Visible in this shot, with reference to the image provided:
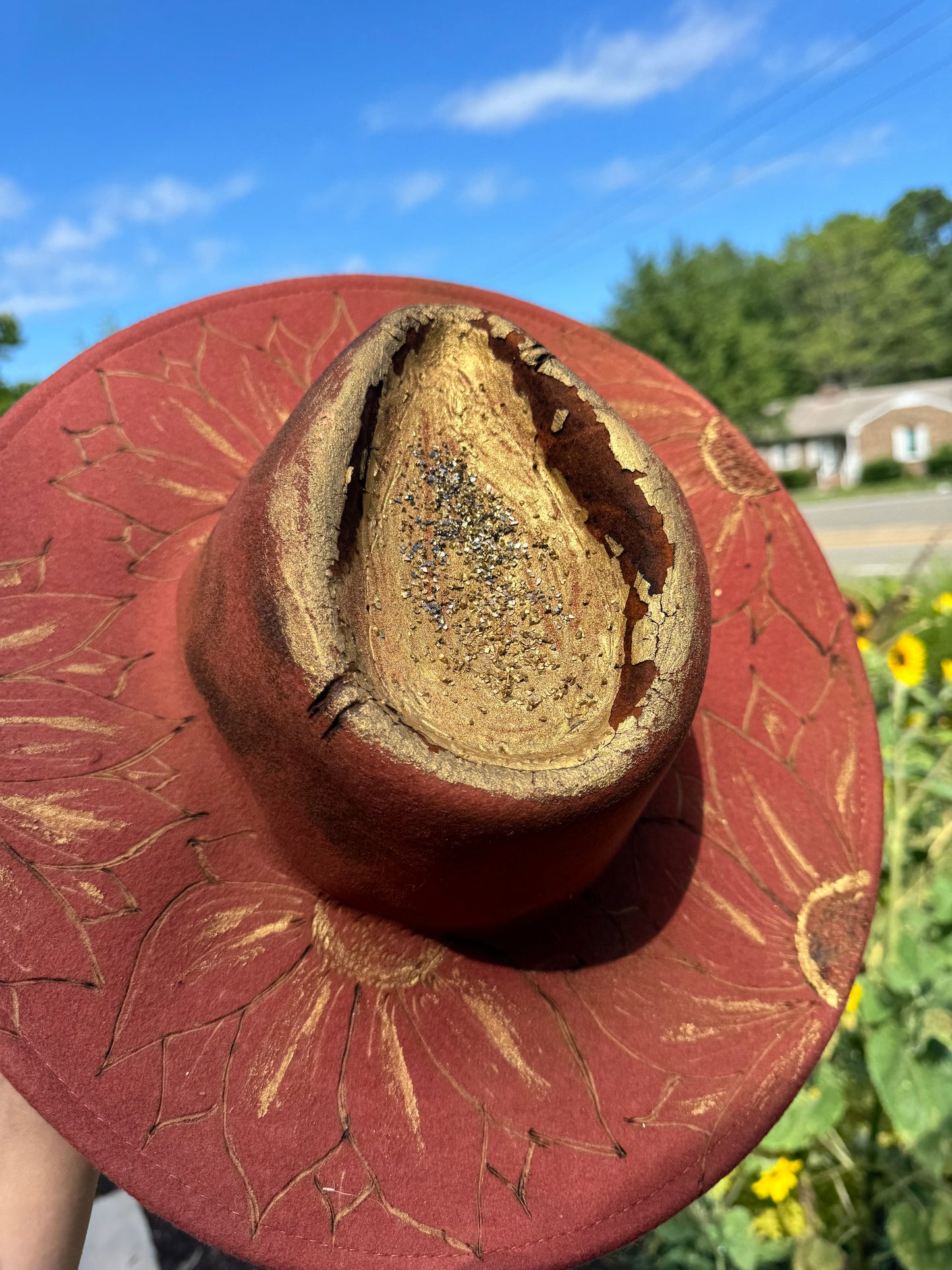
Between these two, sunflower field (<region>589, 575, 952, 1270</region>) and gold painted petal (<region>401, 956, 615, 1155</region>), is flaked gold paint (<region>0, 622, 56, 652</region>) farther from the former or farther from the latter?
sunflower field (<region>589, 575, 952, 1270</region>)

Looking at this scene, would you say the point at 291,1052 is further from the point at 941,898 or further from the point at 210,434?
the point at 941,898

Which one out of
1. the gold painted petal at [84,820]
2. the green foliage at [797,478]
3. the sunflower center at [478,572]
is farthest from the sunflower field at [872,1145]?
the green foliage at [797,478]

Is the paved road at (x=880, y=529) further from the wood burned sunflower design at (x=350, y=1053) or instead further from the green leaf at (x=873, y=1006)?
the wood burned sunflower design at (x=350, y=1053)

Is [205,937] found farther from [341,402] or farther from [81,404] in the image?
[81,404]

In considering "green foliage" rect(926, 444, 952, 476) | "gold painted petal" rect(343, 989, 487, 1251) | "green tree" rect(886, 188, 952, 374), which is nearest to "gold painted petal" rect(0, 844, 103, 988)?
"gold painted petal" rect(343, 989, 487, 1251)

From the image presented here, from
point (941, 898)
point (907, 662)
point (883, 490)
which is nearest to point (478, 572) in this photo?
point (941, 898)

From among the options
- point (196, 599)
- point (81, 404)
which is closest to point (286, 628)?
point (196, 599)
